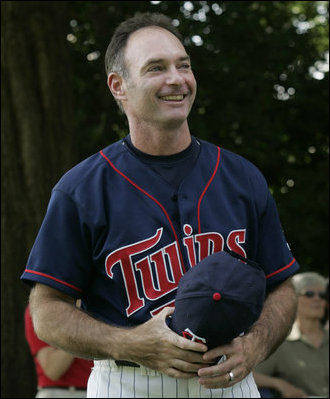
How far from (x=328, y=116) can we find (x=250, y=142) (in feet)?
3.72

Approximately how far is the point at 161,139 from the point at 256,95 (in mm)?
7121

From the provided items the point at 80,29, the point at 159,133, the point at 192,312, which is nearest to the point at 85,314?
the point at 192,312

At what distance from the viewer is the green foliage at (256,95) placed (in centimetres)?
939

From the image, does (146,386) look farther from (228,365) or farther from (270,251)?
(270,251)

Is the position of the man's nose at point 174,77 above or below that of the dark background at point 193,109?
above

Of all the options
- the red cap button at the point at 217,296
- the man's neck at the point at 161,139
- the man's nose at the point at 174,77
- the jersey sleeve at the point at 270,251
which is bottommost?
the jersey sleeve at the point at 270,251

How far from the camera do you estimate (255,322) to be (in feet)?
8.98

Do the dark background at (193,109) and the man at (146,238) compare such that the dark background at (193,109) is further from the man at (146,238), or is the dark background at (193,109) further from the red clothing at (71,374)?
the man at (146,238)

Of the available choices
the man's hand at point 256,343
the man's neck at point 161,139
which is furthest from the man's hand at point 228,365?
the man's neck at point 161,139

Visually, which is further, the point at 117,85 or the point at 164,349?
the point at 117,85

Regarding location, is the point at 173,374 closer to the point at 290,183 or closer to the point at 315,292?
the point at 315,292

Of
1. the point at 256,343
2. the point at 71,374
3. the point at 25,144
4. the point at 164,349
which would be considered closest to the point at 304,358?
the point at 71,374

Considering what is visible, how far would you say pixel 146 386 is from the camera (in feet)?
8.84

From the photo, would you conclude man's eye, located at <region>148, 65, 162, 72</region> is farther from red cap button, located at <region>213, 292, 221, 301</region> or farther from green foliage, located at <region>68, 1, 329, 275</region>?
green foliage, located at <region>68, 1, 329, 275</region>
